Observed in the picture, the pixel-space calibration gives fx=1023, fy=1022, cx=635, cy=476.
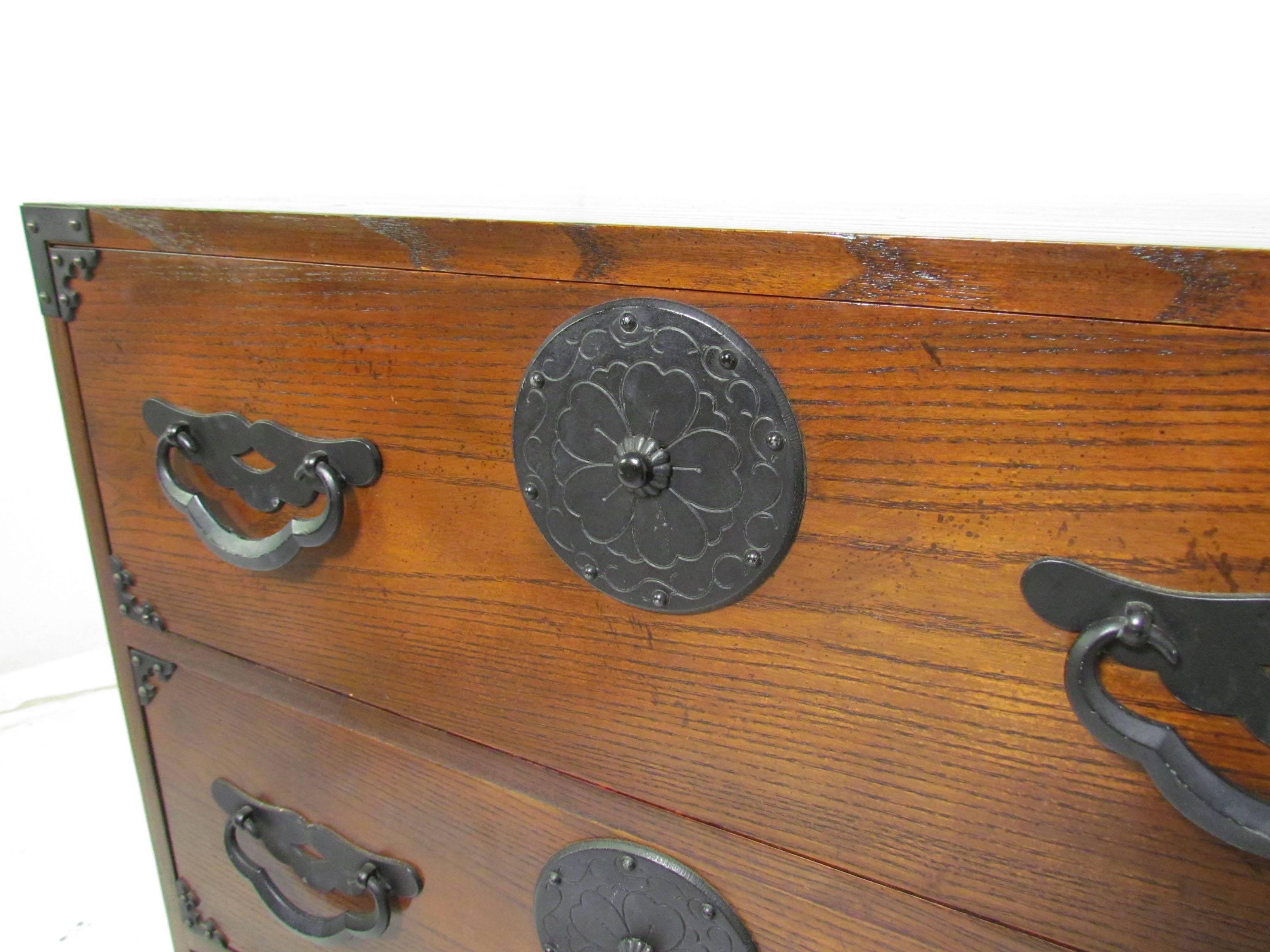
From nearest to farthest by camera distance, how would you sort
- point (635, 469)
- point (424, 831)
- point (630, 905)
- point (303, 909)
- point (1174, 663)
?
point (1174, 663)
point (635, 469)
point (630, 905)
point (424, 831)
point (303, 909)

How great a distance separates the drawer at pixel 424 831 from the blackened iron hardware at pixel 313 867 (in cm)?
1

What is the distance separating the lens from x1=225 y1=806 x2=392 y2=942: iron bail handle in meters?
0.80

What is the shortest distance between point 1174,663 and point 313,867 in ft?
2.24

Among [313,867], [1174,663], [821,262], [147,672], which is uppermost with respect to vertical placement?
[821,262]

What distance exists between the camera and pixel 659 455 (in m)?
0.55

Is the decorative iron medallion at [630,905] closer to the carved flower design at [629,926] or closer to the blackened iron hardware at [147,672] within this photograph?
the carved flower design at [629,926]

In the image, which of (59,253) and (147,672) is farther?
(147,672)

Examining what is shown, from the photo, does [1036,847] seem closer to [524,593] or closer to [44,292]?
[524,593]

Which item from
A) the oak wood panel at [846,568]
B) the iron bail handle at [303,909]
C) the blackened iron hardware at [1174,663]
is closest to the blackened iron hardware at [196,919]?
the iron bail handle at [303,909]

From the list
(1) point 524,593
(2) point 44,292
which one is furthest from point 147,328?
(1) point 524,593

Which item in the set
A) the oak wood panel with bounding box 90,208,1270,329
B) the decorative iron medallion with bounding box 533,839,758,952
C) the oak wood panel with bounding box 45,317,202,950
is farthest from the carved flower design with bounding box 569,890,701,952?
the oak wood panel with bounding box 45,317,202,950

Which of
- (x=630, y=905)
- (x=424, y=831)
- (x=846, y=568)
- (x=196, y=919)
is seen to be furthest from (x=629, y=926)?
(x=196, y=919)

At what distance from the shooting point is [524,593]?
2.15 ft

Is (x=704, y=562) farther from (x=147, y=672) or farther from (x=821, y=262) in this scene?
(x=147, y=672)
